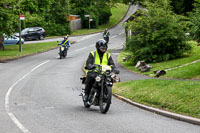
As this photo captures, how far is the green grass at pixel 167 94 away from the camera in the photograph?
10812 millimetres

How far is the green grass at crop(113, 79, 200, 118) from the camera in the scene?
426 inches

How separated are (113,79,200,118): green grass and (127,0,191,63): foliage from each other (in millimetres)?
11982

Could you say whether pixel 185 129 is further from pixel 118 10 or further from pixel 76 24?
pixel 118 10

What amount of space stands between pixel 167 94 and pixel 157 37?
15.6m

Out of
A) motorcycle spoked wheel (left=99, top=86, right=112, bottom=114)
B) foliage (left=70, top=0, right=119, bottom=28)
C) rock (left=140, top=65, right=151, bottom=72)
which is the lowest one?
rock (left=140, top=65, right=151, bottom=72)

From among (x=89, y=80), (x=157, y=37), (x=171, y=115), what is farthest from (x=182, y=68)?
(x=171, y=115)

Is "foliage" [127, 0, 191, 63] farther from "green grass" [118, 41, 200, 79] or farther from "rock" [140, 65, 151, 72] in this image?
"rock" [140, 65, 151, 72]

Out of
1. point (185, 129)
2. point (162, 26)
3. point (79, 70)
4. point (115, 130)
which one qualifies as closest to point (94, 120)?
point (115, 130)

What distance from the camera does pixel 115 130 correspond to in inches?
343

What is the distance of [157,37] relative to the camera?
90.9 ft

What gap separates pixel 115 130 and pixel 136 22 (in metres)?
20.9

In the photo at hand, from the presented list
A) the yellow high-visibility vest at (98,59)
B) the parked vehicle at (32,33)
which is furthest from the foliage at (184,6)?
the yellow high-visibility vest at (98,59)

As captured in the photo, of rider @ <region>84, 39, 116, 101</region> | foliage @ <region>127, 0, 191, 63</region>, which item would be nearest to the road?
rider @ <region>84, 39, 116, 101</region>

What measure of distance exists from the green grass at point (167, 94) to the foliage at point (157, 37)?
39.3 ft
